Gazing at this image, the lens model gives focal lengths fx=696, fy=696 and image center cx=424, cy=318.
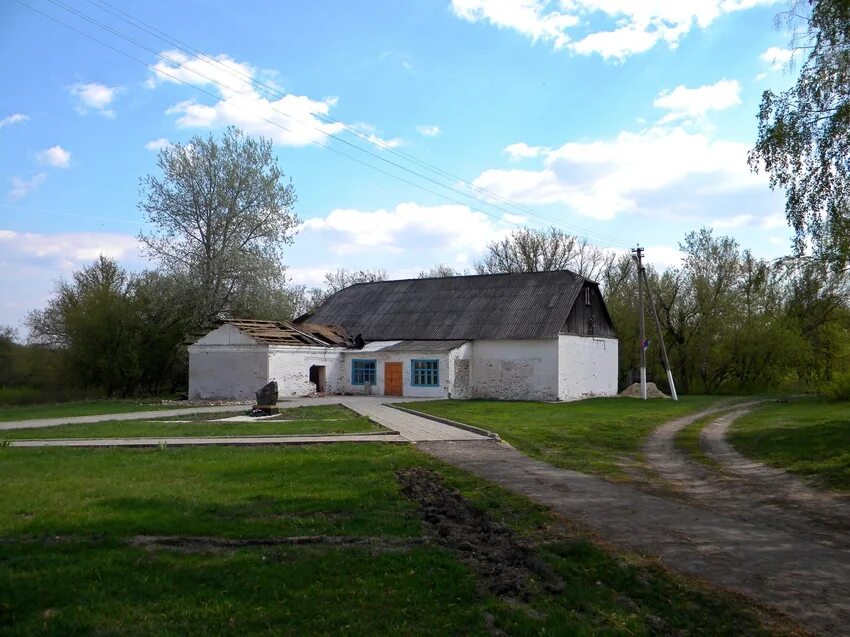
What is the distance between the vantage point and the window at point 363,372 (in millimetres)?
35938

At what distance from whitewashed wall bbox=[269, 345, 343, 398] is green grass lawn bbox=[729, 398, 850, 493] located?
19.6m

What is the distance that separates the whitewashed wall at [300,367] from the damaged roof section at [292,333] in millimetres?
367

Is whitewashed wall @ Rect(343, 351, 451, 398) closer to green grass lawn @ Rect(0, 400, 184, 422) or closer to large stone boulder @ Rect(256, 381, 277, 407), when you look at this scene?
green grass lawn @ Rect(0, 400, 184, 422)

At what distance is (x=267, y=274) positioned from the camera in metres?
41.0

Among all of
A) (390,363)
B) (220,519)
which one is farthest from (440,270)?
(220,519)

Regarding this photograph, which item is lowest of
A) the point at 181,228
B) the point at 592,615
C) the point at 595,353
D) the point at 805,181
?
the point at 592,615

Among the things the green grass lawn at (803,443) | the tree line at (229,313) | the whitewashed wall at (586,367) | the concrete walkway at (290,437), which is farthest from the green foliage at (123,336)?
the green grass lawn at (803,443)

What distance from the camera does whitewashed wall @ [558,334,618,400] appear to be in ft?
111

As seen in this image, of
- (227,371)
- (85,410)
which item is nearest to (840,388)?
(227,371)

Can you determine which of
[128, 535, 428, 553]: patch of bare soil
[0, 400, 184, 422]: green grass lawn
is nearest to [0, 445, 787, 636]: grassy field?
[128, 535, 428, 553]: patch of bare soil

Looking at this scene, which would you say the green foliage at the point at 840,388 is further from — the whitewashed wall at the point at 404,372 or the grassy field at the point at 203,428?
the grassy field at the point at 203,428

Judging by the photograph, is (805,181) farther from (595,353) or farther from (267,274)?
(267,274)

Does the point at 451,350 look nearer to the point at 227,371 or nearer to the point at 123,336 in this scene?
the point at 227,371

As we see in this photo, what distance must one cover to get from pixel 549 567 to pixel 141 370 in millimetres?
39488
